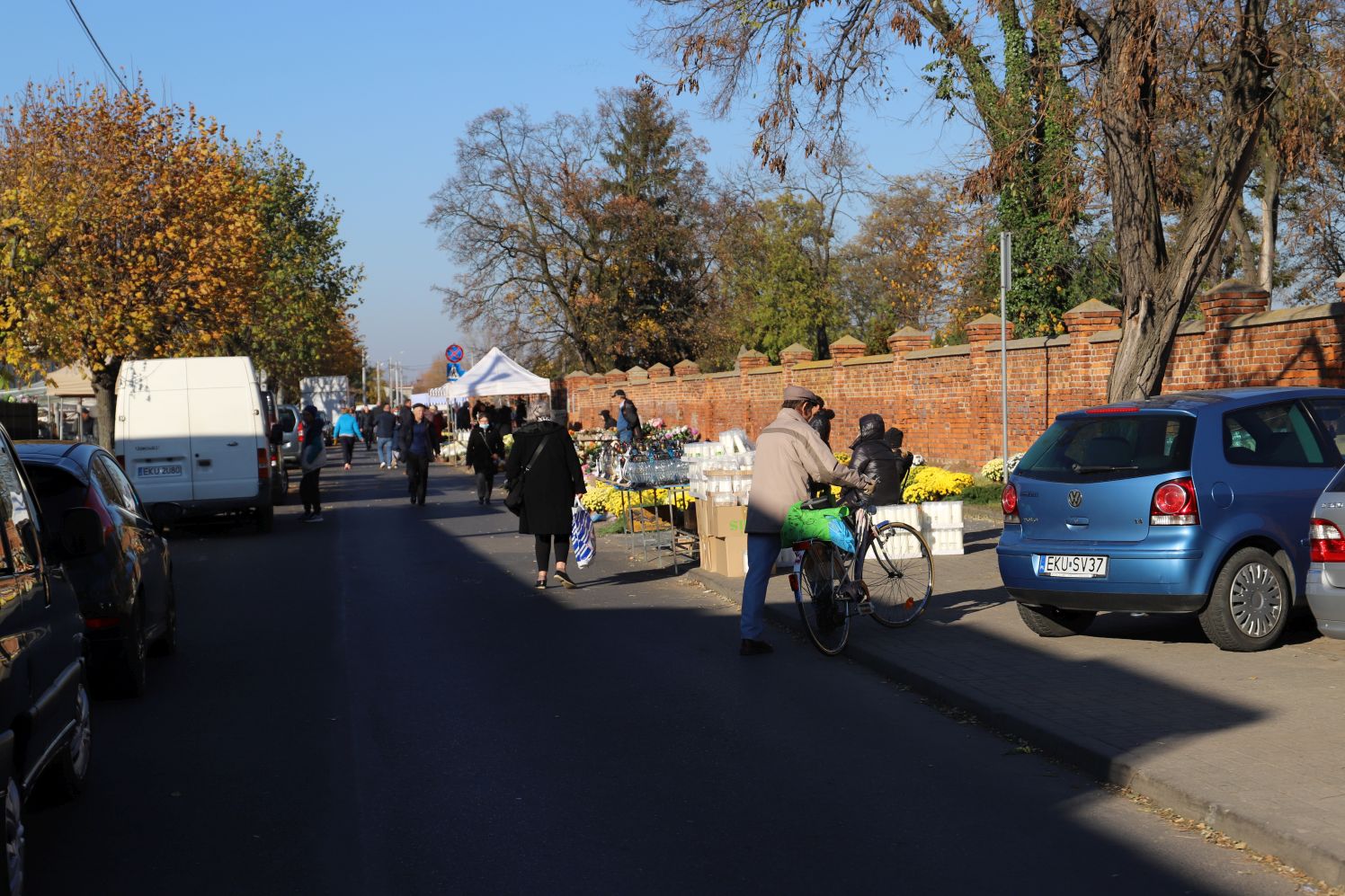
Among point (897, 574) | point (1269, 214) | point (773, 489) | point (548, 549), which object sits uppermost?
point (1269, 214)

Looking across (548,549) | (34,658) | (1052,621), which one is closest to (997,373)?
(548,549)

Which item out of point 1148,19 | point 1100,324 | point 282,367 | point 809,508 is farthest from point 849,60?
point 282,367

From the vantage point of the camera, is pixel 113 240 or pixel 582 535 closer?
pixel 582 535

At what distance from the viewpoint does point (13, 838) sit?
15.4 feet

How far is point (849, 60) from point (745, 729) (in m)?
10.9

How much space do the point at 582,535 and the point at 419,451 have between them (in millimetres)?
11920

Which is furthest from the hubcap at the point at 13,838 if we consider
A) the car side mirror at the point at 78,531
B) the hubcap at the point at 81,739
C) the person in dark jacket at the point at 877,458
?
the person in dark jacket at the point at 877,458

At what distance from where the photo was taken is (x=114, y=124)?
31828 mm

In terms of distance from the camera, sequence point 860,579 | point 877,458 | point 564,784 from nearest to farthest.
Answer: point 564,784, point 860,579, point 877,458

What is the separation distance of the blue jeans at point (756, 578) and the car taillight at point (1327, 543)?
3.65 metres

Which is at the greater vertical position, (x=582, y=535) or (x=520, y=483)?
(x=520, y=483)

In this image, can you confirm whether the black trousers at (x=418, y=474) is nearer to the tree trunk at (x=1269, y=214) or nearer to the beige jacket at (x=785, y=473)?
the beige jacket at (x=785, y=473)

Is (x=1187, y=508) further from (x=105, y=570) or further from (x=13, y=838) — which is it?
(x=13, y=838)

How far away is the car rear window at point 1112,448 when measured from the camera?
355 inches
